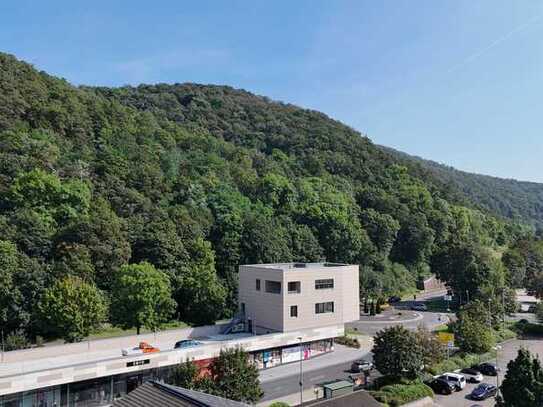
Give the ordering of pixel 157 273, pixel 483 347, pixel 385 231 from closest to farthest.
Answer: pixel 483 347
pixel 157 273
pixel 385 231

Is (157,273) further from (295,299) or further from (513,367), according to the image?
(513,367)

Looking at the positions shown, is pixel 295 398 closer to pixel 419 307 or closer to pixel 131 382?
pixel 131 382

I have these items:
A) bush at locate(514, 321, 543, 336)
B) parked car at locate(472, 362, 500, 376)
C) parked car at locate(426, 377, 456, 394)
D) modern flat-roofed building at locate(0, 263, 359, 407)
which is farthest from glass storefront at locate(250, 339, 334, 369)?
bush at locate(514, 321, 543, 336)

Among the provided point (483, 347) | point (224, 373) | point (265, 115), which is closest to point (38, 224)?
point (224, 373)

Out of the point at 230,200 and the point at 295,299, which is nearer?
the point at 295,299

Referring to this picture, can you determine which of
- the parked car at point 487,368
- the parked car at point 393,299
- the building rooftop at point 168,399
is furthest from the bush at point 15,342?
the parked car at point 393,299

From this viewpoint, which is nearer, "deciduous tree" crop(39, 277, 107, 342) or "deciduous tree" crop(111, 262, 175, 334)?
"deciduous tree" crop(39, 277, 107, 342)

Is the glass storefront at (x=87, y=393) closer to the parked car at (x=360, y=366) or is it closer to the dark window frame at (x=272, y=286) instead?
the dark window frame at (x=272, y=286)

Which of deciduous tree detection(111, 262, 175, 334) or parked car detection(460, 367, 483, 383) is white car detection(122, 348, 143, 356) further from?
parked car detection(460, 367, 483, 383)
